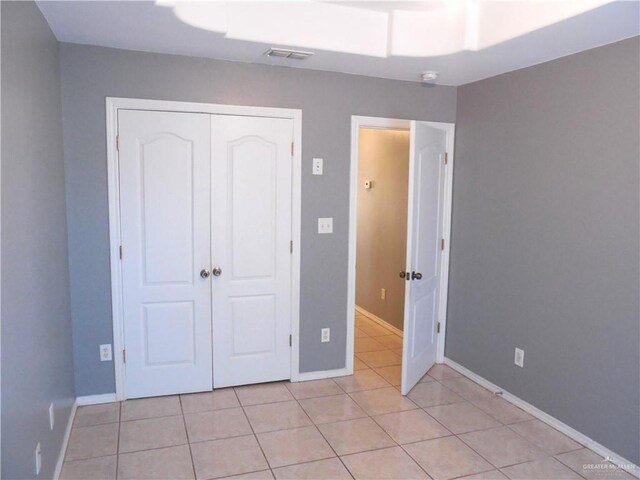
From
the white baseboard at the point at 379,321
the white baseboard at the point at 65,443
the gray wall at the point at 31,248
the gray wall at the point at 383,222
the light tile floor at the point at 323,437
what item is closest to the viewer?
the gray wall at the point at 31,248

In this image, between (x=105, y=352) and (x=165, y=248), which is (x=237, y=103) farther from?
(x=105, y=352)

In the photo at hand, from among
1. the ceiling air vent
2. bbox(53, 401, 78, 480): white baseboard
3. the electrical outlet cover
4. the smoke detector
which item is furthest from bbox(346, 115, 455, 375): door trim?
bbox(53, 401, 78, 480): white baseboard

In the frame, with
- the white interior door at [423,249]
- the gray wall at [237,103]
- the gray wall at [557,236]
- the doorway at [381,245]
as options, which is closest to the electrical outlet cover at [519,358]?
the gray wall at [557,236]

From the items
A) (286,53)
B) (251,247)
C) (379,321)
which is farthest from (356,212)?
(379,321)

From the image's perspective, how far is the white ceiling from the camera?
2428mm

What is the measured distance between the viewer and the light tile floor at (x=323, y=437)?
2.56 m

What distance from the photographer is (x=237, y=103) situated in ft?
10.8

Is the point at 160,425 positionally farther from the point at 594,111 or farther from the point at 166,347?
the point at 594,111

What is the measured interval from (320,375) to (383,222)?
1.92 meters

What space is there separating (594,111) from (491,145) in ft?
2.81

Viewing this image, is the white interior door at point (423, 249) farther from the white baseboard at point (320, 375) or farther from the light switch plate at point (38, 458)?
the light switch plate at point (38, 458)

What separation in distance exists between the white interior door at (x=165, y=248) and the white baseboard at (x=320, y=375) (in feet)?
2.38

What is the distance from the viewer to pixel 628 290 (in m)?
2.59

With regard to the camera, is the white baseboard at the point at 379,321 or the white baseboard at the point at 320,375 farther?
the white baseboard at the point at 379,321
